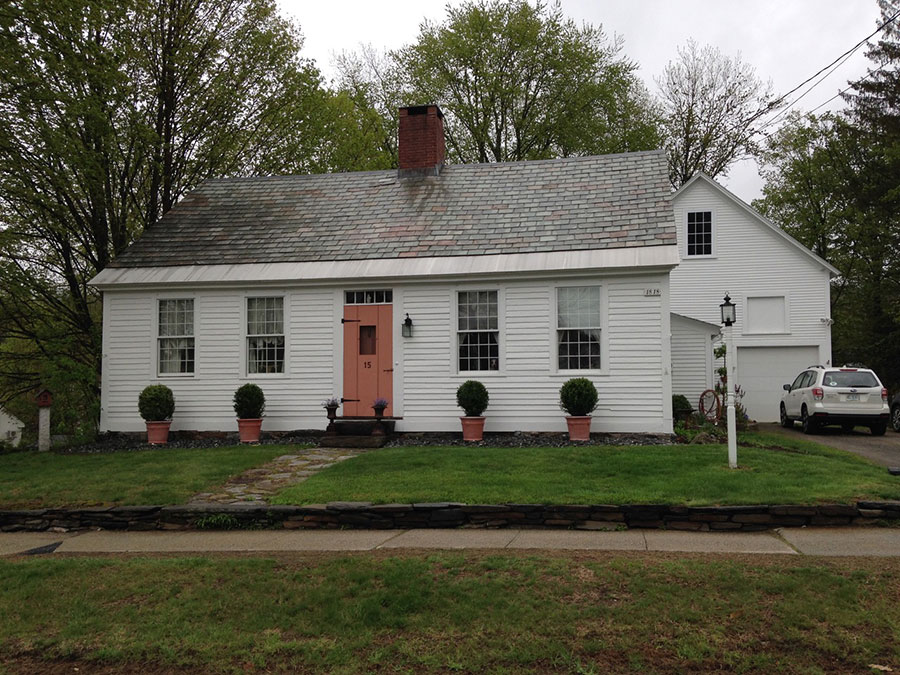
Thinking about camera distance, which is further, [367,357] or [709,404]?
[709,404]

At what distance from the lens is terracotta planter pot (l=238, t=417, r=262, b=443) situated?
580 inches

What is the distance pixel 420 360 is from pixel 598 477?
5.70 meters

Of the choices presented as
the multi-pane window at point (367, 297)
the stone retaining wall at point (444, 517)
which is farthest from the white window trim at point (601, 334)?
the stone retaining wall at point (444, 517)

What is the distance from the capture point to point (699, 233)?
24109 millimetres

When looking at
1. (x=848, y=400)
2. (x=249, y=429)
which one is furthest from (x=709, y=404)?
(x=249, y=429)

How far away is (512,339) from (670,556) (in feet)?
27.0

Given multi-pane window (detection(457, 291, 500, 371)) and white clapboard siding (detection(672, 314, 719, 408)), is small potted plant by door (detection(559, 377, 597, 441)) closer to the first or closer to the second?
multi-pane window (detection(457, 291, 500, 371))

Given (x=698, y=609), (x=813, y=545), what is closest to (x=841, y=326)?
(x=813, y=545)

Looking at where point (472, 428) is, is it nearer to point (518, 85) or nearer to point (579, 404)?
point (579, 404)

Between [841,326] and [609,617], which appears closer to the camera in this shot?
[609,617]

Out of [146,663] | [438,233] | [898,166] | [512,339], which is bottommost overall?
[146,663]

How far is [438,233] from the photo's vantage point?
51.1ft

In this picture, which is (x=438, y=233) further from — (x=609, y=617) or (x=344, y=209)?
(x=609, y=617)

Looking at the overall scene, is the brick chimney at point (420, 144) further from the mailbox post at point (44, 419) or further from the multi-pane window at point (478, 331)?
the mailbox post at point (44, 419)
